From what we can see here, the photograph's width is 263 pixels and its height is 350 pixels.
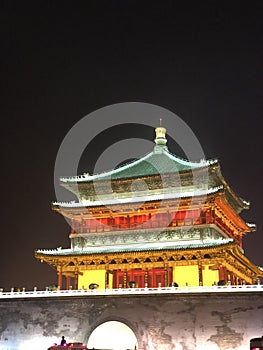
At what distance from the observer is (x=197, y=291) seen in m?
28.7

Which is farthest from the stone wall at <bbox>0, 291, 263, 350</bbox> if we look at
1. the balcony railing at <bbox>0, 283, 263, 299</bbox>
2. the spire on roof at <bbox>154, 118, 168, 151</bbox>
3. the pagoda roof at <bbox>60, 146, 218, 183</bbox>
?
the spire on roof at <bbox>154, 118, 168, 151</bbox>

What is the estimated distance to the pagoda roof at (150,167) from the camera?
3612cm

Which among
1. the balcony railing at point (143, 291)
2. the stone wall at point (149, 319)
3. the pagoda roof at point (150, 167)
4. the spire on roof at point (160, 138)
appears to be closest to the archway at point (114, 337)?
the stone wall at point (149, 319)

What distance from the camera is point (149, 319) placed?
2923 cm

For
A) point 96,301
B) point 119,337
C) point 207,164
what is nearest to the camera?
point 96,301

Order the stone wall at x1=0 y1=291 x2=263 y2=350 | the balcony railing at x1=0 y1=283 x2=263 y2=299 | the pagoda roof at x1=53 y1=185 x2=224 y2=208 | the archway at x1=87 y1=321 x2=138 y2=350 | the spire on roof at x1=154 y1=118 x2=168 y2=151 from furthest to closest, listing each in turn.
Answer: the spire on roof at x1=154 y1=118 x2=168 y2=151 < the pagoda roof at x1=53 y1=185 x2=224 y2=208 < the archway at x1=87 y1=321 x2=138 y2=350 < the balcony railing at x1=0 y1=283 x2=263 y2=299 < the stone wall at x1=0 y1=291 x2=263 y2=350

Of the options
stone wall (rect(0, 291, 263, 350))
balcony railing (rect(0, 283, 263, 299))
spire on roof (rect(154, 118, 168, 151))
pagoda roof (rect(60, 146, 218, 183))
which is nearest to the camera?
stone wall (rect(0, 291, 263, 350))

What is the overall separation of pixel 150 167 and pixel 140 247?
5959mm

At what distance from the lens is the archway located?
31406mm

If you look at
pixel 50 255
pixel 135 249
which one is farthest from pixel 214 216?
pixel 50 255

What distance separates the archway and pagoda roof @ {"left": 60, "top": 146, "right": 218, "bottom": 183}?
10043 millimetres

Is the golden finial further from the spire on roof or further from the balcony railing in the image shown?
the balcony railing

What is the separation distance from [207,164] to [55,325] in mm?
13815

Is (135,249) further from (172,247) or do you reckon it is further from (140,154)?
(140,154)
